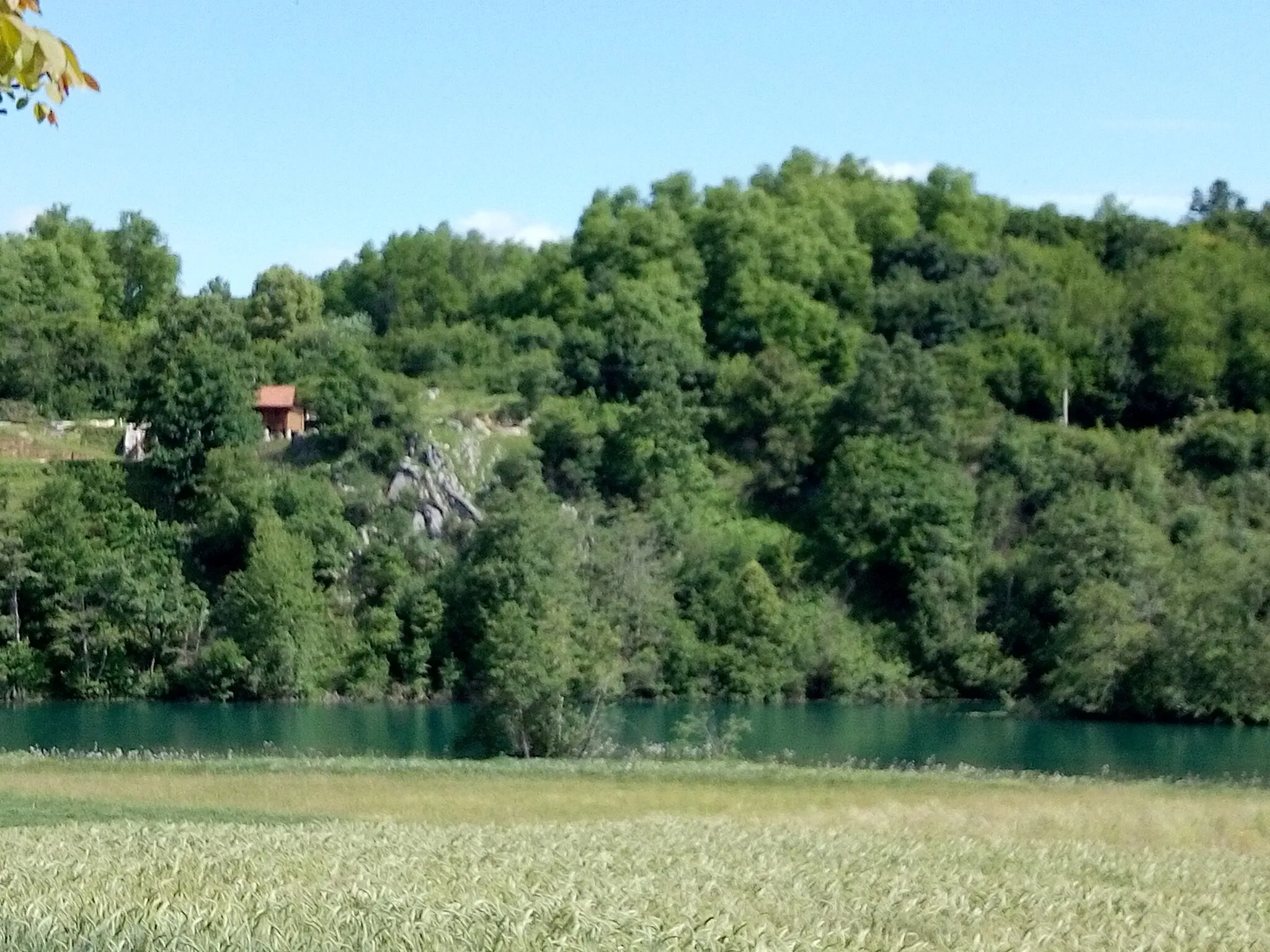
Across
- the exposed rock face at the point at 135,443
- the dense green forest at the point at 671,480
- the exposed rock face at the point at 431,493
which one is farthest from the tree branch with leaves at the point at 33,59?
the exposed rock face at the point at 135,443

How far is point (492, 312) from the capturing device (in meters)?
122

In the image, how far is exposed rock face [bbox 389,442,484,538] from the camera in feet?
274

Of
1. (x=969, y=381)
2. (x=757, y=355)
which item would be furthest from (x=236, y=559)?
(x=969, y=381)

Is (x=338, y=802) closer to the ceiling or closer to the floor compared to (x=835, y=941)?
closer to the floor

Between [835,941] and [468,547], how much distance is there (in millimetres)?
70144

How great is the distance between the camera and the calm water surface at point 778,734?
48.4m

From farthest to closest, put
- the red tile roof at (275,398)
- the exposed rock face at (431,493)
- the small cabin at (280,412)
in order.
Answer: the red tile roof at (275,398)
the small cabin at (280,412)
the exposed rock face at (431,493)

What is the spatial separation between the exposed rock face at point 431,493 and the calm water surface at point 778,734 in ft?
42.5

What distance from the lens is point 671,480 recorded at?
8956 centimetres

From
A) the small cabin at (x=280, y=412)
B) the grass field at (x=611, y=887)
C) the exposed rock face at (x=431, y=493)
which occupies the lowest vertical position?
the grass field at (x=611, y=887)

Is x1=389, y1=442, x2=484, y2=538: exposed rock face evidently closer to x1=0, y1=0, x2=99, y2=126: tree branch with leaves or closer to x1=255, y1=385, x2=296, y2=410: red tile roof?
x1=255, y1=385, x2=296, y2=410: red tile roof

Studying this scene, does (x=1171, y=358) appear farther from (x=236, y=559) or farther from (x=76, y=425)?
(x=76, y=425)

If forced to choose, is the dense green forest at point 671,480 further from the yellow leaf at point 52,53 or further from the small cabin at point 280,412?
the yellow leaf at point 52,53

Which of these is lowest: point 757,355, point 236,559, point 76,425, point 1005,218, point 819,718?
point 819,718
